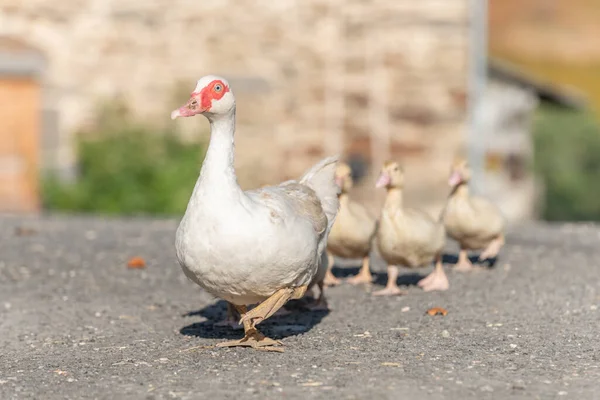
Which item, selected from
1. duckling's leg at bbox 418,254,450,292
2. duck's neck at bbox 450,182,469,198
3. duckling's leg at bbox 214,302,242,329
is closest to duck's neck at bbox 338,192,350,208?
duckling's leg at bbox 418,254,450,292

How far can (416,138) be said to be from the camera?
16.0 m

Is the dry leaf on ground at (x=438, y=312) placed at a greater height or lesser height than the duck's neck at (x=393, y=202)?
lesser

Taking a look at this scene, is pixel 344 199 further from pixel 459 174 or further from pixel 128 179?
pixel 128 179

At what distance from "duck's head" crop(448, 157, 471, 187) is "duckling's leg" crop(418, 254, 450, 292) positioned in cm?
89

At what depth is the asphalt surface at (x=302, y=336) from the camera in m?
5.65

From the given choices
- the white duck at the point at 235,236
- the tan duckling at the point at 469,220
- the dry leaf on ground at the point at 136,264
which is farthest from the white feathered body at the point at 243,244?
the dry leaf on ground at the point at 136,264

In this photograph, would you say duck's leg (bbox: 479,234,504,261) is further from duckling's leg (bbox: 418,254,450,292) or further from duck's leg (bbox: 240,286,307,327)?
duck's leg (bbox: 240,286,307,327)

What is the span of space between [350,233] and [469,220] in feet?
3.81

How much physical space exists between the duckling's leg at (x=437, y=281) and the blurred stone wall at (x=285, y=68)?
7.34 metres

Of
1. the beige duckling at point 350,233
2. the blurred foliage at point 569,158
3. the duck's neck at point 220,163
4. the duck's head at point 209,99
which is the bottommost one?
the blurred foliage at point 569,158

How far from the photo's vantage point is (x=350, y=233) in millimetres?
8562

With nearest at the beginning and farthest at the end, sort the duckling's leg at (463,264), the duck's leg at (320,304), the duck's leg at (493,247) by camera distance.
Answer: the duck's leg at (320,304) → the duck's leg at (493,247) → the duckling's leg at (463,264)

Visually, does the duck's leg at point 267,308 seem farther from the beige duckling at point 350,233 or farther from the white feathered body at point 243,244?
the beige duckling at point 350,233

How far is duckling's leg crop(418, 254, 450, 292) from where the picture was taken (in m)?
8.52
